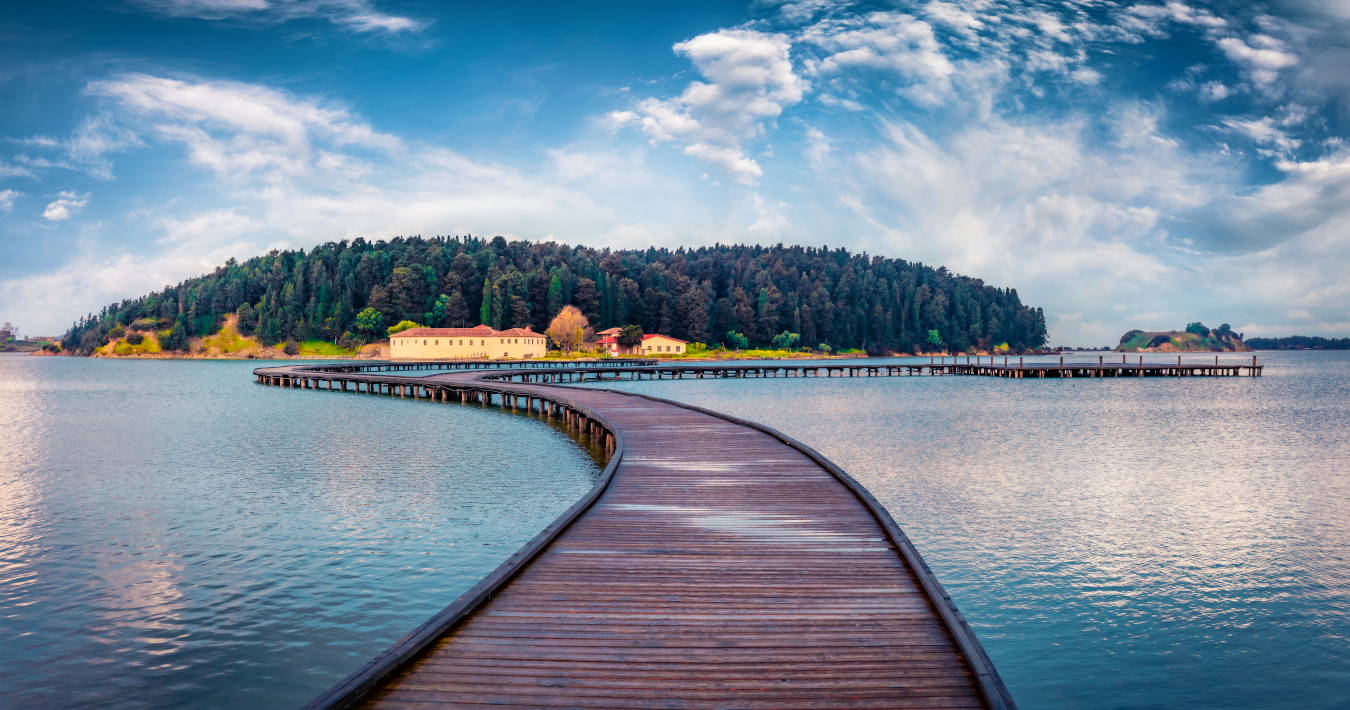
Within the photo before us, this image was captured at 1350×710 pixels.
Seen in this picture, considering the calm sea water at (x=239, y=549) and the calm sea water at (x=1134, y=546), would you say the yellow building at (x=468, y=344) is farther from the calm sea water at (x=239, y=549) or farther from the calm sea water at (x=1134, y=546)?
the calm sea water at (x=1134, y=546)

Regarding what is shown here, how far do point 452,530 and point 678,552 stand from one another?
6650mm

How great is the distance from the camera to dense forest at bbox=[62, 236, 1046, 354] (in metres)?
127

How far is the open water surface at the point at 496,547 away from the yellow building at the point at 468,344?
75.3m

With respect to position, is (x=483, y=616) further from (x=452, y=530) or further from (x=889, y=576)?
(x=452, y=530)

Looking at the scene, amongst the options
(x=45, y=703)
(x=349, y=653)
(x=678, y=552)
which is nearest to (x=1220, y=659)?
(x=678, y=552)

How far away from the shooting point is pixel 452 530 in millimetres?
13711

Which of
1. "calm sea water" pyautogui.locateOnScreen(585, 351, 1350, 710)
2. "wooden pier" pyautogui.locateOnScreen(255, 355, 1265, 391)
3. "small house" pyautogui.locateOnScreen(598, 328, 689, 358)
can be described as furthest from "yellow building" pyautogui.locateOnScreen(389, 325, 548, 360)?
"calm sea water" pyautogui.locateOnScreen(585, 351, 1350, 710)

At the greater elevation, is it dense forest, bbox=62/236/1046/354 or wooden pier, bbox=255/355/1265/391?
dense forest, bbox=62/236/1046/354

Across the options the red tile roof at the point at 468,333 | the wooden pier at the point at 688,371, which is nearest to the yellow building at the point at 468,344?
the red tile roof at the point at 468,333

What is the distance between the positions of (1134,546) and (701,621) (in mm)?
10992

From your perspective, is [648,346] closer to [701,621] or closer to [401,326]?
[401,326]

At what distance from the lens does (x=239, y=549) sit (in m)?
12.5

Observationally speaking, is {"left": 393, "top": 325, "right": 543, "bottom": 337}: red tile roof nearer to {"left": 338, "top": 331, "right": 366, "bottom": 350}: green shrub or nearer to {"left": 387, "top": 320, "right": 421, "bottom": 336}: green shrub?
{"left": 387, "top": 320, "right": 421, "bottom": 336}: green shrub

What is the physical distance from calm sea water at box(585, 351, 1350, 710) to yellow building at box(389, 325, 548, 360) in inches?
3126
